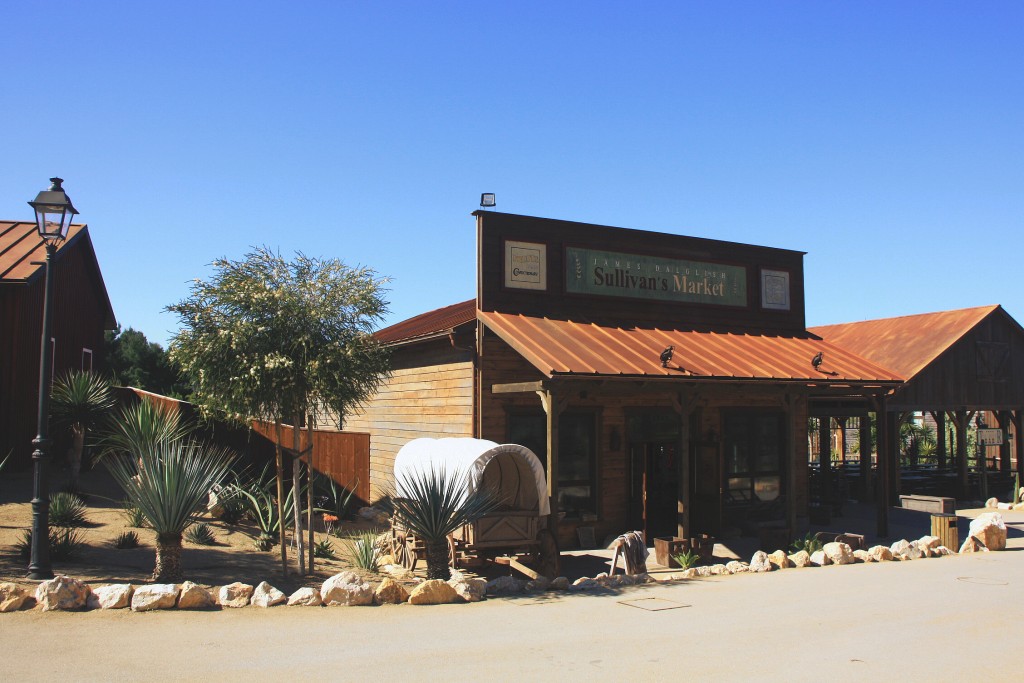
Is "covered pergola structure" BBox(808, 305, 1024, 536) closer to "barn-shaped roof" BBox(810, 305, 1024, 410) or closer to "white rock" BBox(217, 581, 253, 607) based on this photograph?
"barn-shaped roof" BBox(810, 305, 1024, 410)

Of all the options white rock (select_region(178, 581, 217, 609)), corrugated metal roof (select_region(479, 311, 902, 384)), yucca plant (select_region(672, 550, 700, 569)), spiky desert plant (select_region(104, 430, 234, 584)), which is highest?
corrugated metal roof (select_region(479, 311, 902, 384))

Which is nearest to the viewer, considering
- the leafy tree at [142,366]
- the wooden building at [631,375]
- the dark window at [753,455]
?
the wooden building at [631,375]

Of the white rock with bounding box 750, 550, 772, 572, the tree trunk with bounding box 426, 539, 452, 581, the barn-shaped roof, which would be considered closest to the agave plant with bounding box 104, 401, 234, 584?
the tree trunk with bounding box 426, 539, 452, 581

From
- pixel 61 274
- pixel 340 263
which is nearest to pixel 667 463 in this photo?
pixel 340 263

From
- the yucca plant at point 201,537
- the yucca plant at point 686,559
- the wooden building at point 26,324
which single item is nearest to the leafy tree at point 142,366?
the wooden building at point 26,324

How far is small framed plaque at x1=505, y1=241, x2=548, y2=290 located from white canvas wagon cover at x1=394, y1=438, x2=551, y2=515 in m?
3.68

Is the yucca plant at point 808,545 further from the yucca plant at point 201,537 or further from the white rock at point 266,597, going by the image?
the yucca plant at point 201,537

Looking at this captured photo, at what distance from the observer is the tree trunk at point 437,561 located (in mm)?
10219

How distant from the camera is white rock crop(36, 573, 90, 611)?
8242 millimetres

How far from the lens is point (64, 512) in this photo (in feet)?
38.6

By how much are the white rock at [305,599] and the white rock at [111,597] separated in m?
1.66

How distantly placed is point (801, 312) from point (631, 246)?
203 inches

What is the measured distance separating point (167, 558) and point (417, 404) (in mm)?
6900

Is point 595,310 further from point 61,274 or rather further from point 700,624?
→ point 61,274
